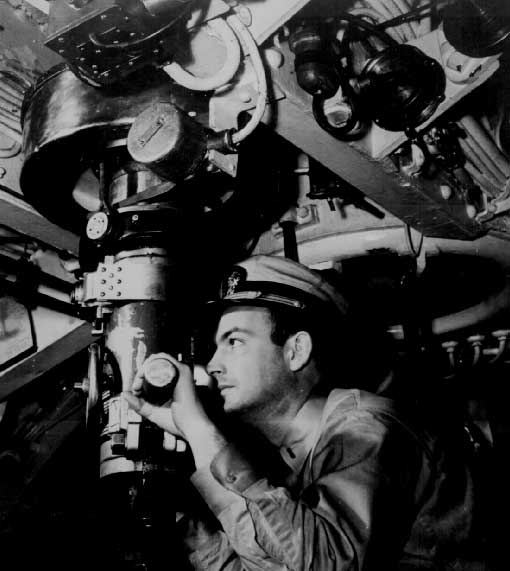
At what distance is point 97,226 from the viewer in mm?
2281

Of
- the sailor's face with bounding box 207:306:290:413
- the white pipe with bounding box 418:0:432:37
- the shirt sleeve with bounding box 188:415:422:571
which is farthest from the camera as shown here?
the sailor's face with bounding box 207:306:290:413

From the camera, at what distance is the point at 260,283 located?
2.90m

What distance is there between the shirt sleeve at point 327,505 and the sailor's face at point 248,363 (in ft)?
2.06

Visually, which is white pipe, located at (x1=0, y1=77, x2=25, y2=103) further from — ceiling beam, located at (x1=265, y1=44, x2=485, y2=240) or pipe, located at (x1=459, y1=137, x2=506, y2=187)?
pipe, located at (x1=459, y1=137, x2=506, y2=187)

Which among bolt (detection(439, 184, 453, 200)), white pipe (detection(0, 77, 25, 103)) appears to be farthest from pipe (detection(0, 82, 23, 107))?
bolt (detection(439, 184, 453, 200))

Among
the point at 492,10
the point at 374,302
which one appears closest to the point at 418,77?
the point at 492,10

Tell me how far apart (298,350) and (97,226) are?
1.14m

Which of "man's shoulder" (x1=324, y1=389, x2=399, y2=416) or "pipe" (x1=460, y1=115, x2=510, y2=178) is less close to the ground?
"pipe" (x1=460, y1=115, x2=510, y2=178)

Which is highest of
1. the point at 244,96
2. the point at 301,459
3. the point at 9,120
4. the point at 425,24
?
the point at 425,24

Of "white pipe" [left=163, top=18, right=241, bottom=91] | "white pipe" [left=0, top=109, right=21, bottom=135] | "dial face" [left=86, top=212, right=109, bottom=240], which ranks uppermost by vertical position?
"white pipe" [left=0, top=109, right=21, bottom=135]

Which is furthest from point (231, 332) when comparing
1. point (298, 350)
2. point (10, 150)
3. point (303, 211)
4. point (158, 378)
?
point (10, 150)

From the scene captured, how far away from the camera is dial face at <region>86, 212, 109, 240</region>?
7.41 ft

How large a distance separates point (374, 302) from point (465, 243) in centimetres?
128

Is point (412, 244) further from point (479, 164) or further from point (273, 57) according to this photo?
point (273, 57)
